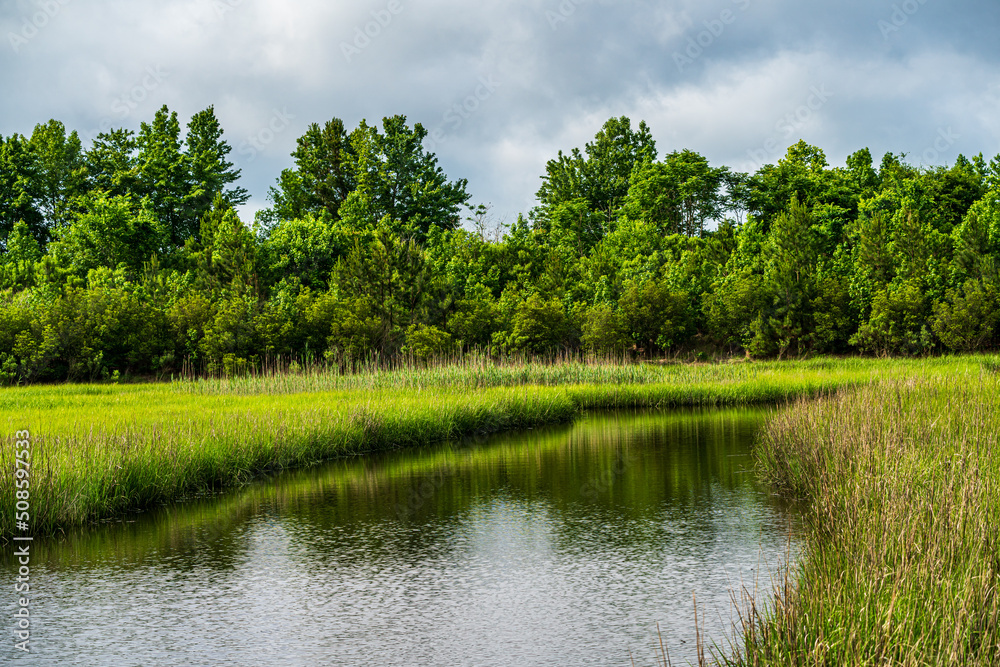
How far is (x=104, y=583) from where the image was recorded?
8289 mm

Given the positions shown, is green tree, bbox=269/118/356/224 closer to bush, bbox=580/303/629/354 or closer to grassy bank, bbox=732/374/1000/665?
bush, bbox=580/303/629/354

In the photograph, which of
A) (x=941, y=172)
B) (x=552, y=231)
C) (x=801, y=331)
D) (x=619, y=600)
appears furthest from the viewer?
(x=552, y=231)

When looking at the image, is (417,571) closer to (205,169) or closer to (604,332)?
(604,332)

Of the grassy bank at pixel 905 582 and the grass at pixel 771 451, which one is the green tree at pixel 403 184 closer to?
the grass at pixel 771 451

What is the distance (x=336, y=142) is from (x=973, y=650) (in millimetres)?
61151

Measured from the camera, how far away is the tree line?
36781 millimetres

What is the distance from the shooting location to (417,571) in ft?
28.0

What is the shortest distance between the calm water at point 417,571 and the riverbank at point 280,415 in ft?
1.83

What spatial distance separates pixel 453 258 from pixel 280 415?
3410cm

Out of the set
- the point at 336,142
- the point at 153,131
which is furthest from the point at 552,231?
the point at 153,131

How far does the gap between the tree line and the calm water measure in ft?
62.5

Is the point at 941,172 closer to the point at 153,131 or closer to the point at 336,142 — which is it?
the point at 336,142

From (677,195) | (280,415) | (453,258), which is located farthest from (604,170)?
(280,415)

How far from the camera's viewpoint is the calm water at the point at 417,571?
659cm
